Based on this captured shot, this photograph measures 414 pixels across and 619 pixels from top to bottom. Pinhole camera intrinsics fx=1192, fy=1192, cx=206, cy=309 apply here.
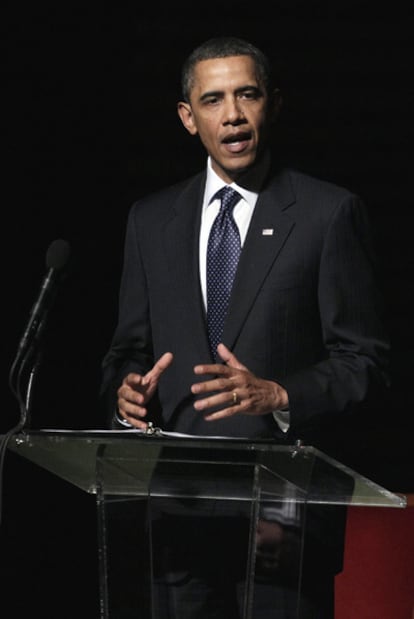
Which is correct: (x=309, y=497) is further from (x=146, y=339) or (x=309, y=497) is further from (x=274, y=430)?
(x=146, y=339)

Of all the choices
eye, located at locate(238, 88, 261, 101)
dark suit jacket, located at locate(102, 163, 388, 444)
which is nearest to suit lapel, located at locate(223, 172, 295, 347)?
dark suit jacket, located at locate(102, 163, 388, 444)

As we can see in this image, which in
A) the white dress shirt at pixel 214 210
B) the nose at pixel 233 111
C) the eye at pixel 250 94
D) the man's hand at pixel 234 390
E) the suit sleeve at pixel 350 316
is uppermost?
the eye at pixel 250 94

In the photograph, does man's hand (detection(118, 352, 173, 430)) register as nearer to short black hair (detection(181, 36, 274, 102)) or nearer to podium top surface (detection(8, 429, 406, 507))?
podium top surface (detection(8, 429, 406, 507))

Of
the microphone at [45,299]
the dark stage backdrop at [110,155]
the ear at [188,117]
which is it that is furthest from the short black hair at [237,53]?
the microphone at [45,299]

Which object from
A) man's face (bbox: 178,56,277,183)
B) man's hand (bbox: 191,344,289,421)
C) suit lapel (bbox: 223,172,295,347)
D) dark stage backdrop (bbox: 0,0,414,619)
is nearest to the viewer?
man's hand (bbox: 191,344,289,421)

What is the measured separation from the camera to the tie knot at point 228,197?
8.13ft

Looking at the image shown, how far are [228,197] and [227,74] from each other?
0.86ft

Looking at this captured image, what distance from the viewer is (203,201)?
2549 millimetres

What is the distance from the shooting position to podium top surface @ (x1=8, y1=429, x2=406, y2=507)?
1759 mm

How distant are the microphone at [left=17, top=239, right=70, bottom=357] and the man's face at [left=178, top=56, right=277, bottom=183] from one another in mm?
668

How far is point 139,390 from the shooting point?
210 centimetres

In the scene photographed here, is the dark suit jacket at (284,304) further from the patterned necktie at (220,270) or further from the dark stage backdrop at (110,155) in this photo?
the dark stage backdrop at (110,155)

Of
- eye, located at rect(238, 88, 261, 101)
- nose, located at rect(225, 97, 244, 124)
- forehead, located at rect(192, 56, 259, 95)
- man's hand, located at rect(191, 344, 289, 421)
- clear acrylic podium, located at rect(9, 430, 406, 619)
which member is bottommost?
clear acrylic podium, located at rect(9, 430, 406, 619)

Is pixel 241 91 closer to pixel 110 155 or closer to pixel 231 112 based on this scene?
pixel 231 112
